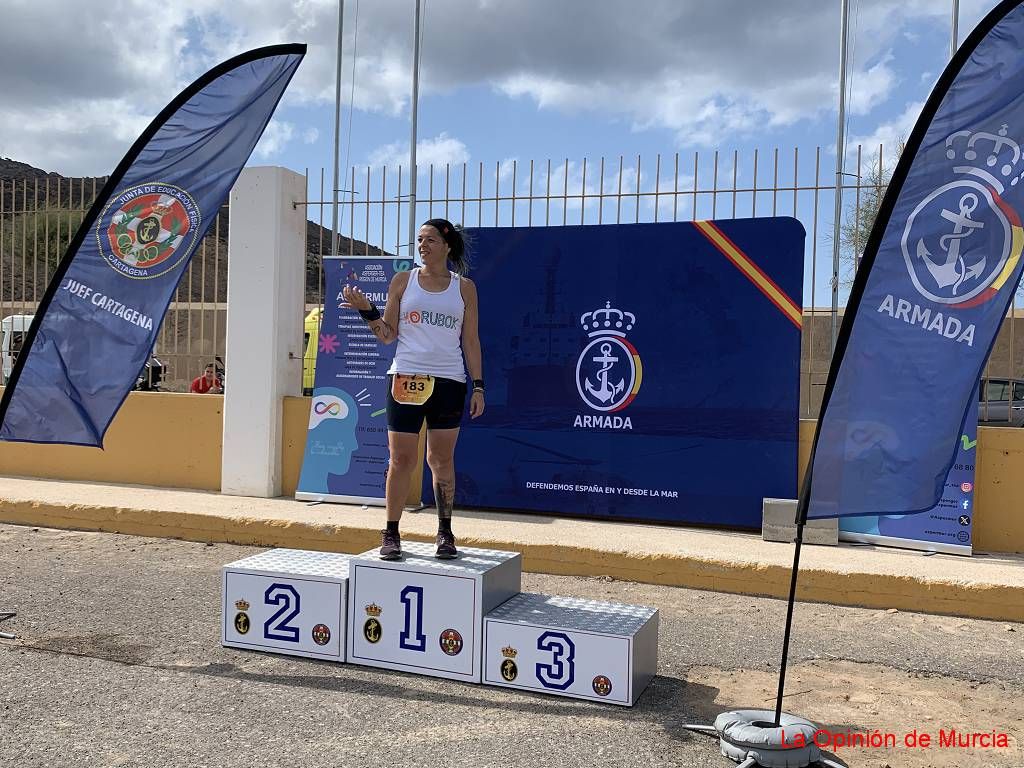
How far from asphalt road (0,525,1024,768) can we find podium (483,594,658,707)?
8 cm

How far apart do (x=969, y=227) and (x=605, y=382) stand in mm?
4547

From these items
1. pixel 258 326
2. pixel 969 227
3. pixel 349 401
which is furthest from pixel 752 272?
pixel 258 326

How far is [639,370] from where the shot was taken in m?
7.51

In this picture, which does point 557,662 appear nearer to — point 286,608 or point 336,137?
point 286,608

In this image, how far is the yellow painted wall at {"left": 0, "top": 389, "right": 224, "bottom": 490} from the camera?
8.78 m

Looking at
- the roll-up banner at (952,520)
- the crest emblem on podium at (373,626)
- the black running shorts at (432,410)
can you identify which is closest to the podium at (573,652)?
the crest emblem on podium at (373,626)

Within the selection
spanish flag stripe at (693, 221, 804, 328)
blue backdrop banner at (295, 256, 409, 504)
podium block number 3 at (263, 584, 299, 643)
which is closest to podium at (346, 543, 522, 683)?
podium block number 3 at (263, 584, 299, 643)

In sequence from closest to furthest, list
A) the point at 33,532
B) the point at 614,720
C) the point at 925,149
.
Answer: the point at 925,149, the point at 614,720, the point at 33,532

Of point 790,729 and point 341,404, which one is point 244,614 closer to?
point 790,729

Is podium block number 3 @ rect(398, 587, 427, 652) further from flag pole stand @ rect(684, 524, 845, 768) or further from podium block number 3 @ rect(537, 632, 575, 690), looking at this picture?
flag pole stand @ rect(684, 524, 845, 768)

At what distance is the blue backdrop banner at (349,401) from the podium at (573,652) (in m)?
4.05

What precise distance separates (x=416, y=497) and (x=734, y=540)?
2852 mm

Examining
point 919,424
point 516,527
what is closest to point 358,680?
point 919,424

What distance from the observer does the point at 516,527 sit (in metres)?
7.06
